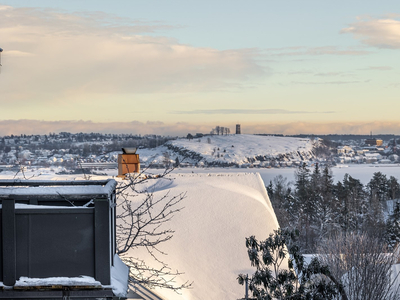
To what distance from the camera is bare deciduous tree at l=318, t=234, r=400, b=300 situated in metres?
12.1

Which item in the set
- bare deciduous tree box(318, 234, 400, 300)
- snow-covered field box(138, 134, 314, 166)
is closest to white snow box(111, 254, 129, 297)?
bare deciduous tree box(318, 234, 400, 300)

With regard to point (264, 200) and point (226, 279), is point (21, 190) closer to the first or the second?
point (226, 279)

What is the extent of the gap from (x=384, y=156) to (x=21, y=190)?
13158 centimetres

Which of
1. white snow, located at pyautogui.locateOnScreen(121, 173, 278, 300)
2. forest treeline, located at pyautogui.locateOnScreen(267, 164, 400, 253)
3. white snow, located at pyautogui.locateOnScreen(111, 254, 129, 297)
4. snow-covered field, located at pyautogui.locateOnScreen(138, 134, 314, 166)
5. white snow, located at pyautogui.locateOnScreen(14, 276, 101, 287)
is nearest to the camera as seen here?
white snow, located at pyautogui.locateOnScreen(14, 276, 101, 287)

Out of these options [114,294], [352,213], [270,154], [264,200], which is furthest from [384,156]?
[114,294]

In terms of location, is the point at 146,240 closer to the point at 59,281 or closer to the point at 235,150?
the point at 59,281

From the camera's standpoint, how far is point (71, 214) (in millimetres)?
4207

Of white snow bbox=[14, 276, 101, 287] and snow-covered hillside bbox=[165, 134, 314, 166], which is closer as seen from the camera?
white snow bbox=[14, 276, 101, 287]

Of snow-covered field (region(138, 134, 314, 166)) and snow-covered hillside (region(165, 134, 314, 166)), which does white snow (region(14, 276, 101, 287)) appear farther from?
snow-covered hillside (region(165, 134, 314, 166))

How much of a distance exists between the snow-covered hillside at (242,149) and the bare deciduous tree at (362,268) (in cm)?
6852

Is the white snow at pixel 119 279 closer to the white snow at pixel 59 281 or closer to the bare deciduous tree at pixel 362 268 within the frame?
the white snow at pixel 59 281

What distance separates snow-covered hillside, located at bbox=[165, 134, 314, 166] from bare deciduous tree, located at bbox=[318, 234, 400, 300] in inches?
2698

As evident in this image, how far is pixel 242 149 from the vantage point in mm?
108625

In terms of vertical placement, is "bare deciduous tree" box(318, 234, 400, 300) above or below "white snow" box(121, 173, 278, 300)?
below
